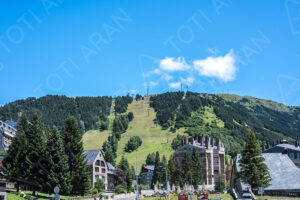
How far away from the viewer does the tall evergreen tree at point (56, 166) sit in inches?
→ 2061

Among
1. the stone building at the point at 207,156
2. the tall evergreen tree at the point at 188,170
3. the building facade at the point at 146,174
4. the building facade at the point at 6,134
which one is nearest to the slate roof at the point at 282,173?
the tall evergreen tree at the point at 188,170

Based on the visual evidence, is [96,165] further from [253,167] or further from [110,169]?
[253,167]

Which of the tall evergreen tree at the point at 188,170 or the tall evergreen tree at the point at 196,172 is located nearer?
the tall evergreen tree at the point at 188,170

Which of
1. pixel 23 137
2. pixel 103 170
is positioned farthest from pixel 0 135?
pixel 23 137

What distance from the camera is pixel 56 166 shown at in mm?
52844

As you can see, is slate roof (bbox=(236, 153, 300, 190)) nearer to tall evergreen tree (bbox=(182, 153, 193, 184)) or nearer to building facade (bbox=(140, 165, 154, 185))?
tall evergreen tree (bbox=(182, 153, 193, 184))

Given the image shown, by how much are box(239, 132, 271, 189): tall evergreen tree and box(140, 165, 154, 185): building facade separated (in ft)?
391

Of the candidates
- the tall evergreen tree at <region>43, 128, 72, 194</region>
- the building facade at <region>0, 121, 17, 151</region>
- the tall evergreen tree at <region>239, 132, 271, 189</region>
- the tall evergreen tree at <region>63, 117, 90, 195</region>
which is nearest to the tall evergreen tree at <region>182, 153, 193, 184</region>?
the tall evergreen tree at <region>239, 132, 271, 189</region>

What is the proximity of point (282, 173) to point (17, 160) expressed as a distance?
153ft

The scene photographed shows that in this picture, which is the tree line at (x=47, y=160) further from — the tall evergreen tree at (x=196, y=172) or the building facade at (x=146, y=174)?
the building facade at (x=146, y=174)

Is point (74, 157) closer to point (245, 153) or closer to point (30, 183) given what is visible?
point (30, 183)

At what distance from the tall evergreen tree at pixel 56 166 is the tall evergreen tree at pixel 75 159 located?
79.9 inches

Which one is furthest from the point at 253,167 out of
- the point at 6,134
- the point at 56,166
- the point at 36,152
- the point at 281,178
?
the point at 6,134

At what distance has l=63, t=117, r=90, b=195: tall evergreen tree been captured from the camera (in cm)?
5606
